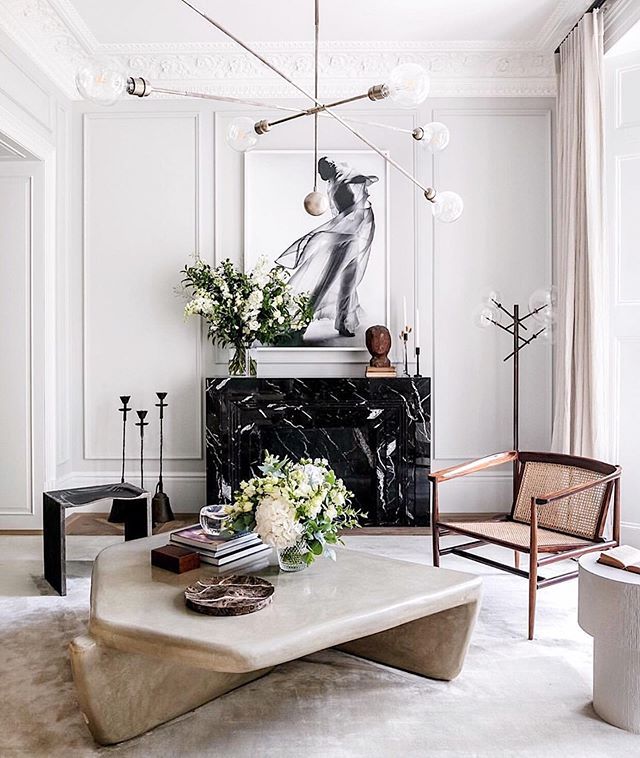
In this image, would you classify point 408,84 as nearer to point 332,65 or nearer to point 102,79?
point 102,79

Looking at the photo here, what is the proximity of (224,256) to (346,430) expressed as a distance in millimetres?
1454

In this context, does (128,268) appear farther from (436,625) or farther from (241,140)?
(436,625)

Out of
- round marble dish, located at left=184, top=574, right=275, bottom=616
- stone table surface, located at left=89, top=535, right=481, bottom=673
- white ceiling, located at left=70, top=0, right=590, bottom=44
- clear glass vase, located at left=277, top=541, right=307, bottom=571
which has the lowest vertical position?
stone table surface, located at left=89, top=535, right=481, bottom=673

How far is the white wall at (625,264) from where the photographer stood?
4094 millimetres

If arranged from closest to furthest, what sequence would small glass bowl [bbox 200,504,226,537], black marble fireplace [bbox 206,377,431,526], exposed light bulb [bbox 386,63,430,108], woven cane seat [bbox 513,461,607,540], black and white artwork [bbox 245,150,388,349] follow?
exposed light bulb [bbox 386,63,430,108] < small glass bowl [bbox 200,504,226,537] < woven cane seat [bbox 513,461,607,540] < black marble fireplace [bbox 206,377,431,526] < black and white artwork [bbox 245,150,388,349]

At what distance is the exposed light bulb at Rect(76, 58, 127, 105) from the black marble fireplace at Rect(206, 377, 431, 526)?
2.57m

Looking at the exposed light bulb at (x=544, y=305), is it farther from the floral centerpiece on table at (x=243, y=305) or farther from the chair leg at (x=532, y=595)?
the chair leg at (x=532, y=595)

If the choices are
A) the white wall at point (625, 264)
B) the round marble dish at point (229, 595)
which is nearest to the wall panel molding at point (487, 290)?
the white wall at point (625, 264)

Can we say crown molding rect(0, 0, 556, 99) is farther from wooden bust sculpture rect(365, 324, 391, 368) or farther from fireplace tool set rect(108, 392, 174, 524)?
fireplace tool set rect(108, 392, 174, 524)

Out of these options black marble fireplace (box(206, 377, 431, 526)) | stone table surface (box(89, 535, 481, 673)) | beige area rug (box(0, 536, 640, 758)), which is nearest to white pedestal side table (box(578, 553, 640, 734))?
beige area rug (box(0, 536, 640, 758))

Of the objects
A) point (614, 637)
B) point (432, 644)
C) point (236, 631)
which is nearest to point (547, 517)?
point (432, 644)

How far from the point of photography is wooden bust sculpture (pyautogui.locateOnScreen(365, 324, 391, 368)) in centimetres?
477

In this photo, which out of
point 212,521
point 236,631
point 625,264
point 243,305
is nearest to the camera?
point 236,631

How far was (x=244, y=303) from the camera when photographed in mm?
4621
